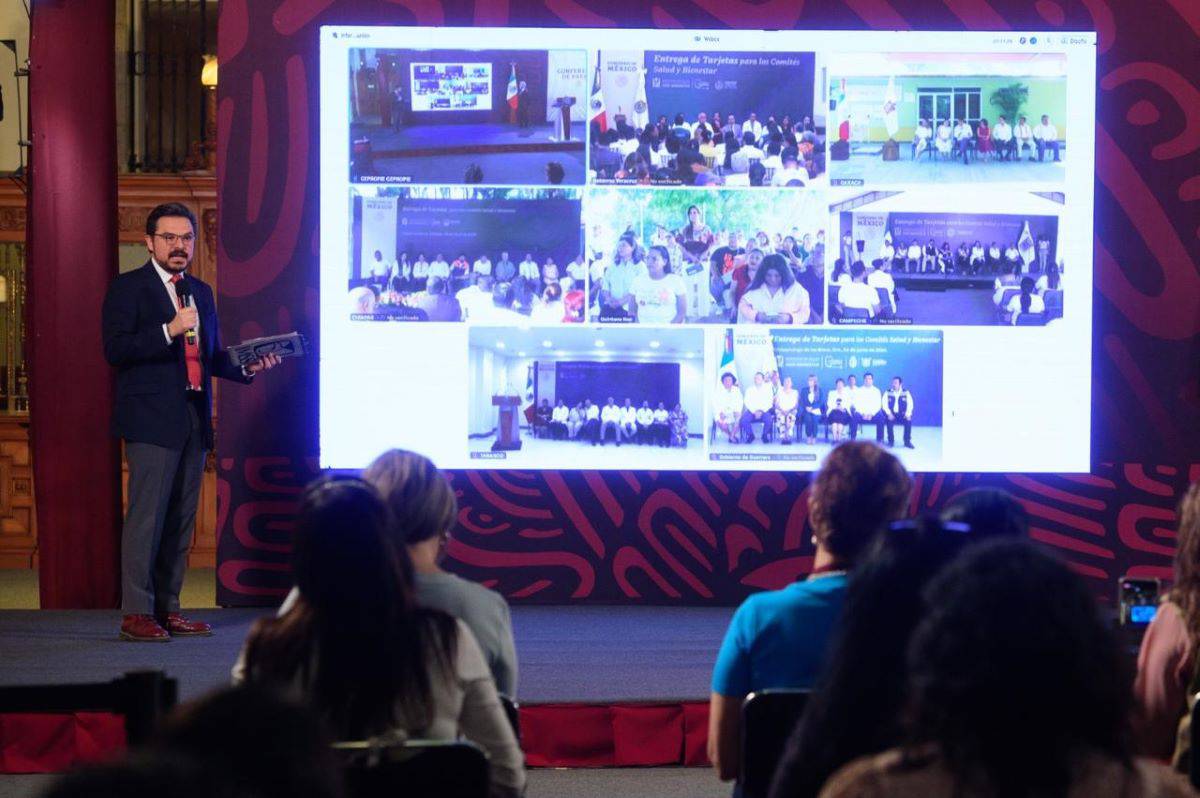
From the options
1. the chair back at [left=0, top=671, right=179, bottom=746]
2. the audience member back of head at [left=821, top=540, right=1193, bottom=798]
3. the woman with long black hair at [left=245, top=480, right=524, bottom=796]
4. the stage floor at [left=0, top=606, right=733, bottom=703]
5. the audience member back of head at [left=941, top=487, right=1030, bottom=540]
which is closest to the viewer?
the audience member back of head at [left=821, top=540, right=1193, bottom=798]

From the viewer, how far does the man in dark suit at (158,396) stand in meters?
5.04

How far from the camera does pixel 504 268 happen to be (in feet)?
Answer: 19.8

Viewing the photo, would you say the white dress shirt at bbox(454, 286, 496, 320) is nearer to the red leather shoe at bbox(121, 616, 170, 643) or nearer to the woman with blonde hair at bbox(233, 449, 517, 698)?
the red leather shoe at bbox(121, 616, 170, 643)

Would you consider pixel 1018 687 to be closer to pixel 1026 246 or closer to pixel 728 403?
pixel 728 403

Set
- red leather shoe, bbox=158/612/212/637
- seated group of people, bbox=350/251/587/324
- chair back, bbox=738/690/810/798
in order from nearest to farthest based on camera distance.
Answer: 1. chair back, bbox=738/690/810/798
2. red leather shoe, bbox=158/612/212/637
3. seated group of people, bbox=350/251/587/324

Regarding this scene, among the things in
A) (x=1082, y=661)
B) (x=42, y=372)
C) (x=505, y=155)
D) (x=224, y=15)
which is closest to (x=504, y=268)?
(x=505, y=155)

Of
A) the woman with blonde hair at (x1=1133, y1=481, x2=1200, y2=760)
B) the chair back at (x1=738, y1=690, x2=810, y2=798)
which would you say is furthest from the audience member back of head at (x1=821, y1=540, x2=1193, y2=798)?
the woman with blonde hair at (x1=1133, y1=481, x2=1200, y2=760)

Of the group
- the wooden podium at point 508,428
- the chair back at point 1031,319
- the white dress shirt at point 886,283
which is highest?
the white dress shirt at point 886,283

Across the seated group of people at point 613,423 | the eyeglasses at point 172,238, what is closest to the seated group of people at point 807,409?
the seated group of people at point 613,423

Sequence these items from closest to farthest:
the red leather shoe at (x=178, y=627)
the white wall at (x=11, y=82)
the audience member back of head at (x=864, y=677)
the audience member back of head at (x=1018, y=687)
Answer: the audience member back of head at (x=1018, y=687) < the audience member back of head at (x=864, y=677) < the red leather shoe at (x=178, y=627) < the white wall at (x=11, y=82)

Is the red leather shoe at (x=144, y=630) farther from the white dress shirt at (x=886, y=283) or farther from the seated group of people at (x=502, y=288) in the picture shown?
the white dress shirt at (x=886, y=283)

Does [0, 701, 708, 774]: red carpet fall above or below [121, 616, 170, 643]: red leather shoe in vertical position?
below

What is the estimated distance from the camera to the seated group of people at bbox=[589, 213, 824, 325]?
602 cm

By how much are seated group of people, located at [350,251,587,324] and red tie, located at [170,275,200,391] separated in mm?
1000
